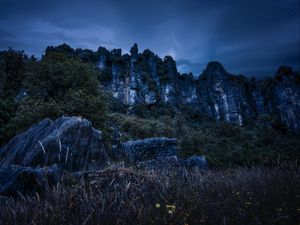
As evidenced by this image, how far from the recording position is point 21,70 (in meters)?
29.3

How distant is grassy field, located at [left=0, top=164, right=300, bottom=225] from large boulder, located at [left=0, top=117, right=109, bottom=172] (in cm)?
334

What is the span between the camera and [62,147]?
26.2 ft

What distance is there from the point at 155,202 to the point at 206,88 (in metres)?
129

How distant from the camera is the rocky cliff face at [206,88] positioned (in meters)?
100

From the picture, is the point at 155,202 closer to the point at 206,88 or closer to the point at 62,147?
the point at 62,147

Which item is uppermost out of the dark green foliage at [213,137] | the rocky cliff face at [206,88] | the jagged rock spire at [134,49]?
the jagged rock spire at [134,49]

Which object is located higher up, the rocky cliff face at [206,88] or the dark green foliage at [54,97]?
the rocky cliff face at [206,88]

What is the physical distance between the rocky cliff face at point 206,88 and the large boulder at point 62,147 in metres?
84.4

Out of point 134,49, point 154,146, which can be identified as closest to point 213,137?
point 154,146

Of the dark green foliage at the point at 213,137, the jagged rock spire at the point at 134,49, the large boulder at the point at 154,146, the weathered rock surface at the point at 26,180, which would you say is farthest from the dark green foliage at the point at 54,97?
the jagged rock spire at the point at 134,49

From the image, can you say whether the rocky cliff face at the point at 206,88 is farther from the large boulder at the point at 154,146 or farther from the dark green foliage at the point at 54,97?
the large boulder at the point at 154,146

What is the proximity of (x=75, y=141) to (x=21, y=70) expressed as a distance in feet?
83.1

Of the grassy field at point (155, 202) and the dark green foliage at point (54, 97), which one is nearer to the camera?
the grassy field at point (155, 202)

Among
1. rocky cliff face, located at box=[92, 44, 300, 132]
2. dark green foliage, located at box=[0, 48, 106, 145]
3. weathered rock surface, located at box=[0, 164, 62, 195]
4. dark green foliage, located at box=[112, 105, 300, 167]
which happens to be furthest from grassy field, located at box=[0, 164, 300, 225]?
rocky cliff face, located at box=[92, 44, 300, 132]
